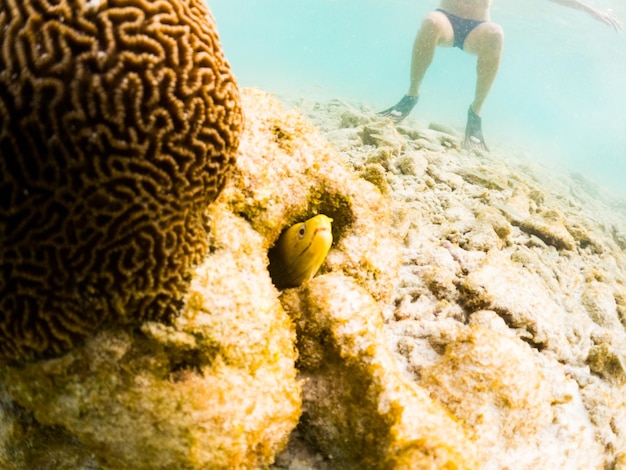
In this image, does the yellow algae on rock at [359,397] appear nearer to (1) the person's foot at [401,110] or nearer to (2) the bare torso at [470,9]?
(1) the person's foot at [401,110]

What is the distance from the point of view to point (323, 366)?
7.82ft

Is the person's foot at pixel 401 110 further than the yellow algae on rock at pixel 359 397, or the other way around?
the person's foot at pixel 401 110

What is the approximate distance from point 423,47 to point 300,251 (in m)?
9.47

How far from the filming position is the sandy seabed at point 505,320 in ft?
8.44

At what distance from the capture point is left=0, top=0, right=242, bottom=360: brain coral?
5.46 feet

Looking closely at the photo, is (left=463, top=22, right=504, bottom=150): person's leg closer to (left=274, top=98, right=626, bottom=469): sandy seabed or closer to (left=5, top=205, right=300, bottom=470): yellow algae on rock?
(left=274, top=98, right=626, bottom=469): sandy seabed

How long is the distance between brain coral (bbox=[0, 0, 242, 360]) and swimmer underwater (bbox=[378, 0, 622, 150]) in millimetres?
8767

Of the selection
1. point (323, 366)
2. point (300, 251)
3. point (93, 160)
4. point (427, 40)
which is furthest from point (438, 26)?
point (93, 160)

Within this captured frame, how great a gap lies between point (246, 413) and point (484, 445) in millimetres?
1451

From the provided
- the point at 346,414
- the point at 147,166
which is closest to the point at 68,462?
the point at 346,414

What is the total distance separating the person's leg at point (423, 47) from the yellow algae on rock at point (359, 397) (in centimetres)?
834

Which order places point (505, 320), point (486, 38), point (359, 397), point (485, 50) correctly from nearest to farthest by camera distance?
point (359, 397) < point (505, 320) < point (486, 38) < point (485, 50)

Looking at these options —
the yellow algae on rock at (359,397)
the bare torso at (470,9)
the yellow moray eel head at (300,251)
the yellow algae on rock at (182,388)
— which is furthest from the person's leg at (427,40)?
the yellow algae on rock at (182,388)

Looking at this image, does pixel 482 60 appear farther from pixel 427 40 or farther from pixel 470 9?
pixel 470 9
